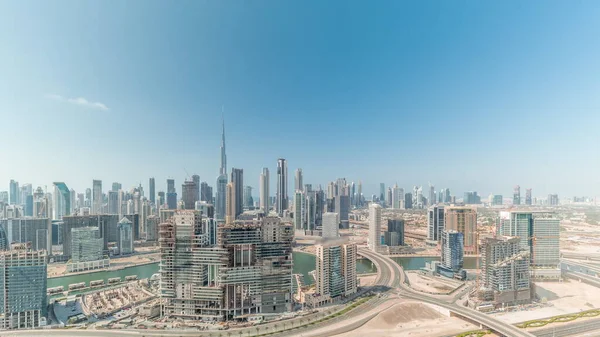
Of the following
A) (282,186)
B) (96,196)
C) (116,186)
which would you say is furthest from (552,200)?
(116,186)

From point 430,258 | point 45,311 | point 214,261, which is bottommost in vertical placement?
point 430,258

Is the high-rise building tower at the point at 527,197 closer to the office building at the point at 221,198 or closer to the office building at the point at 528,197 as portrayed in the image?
the office building at the point at 528,197

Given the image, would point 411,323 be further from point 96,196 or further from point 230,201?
point 96,196

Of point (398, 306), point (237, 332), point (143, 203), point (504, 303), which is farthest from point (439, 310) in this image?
point (143, 203)

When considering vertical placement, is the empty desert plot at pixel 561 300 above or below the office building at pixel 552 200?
below

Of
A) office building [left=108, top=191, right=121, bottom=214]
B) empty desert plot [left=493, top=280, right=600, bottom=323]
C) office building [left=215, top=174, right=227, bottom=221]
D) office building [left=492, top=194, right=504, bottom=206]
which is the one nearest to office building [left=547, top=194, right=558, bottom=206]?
office building [left=492, top=194, right=504, bottom=206]

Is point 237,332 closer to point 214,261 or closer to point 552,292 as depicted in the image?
point 214,261

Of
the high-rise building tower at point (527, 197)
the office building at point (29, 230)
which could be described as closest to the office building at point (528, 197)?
the high-rise building tower at point (527, 197)
